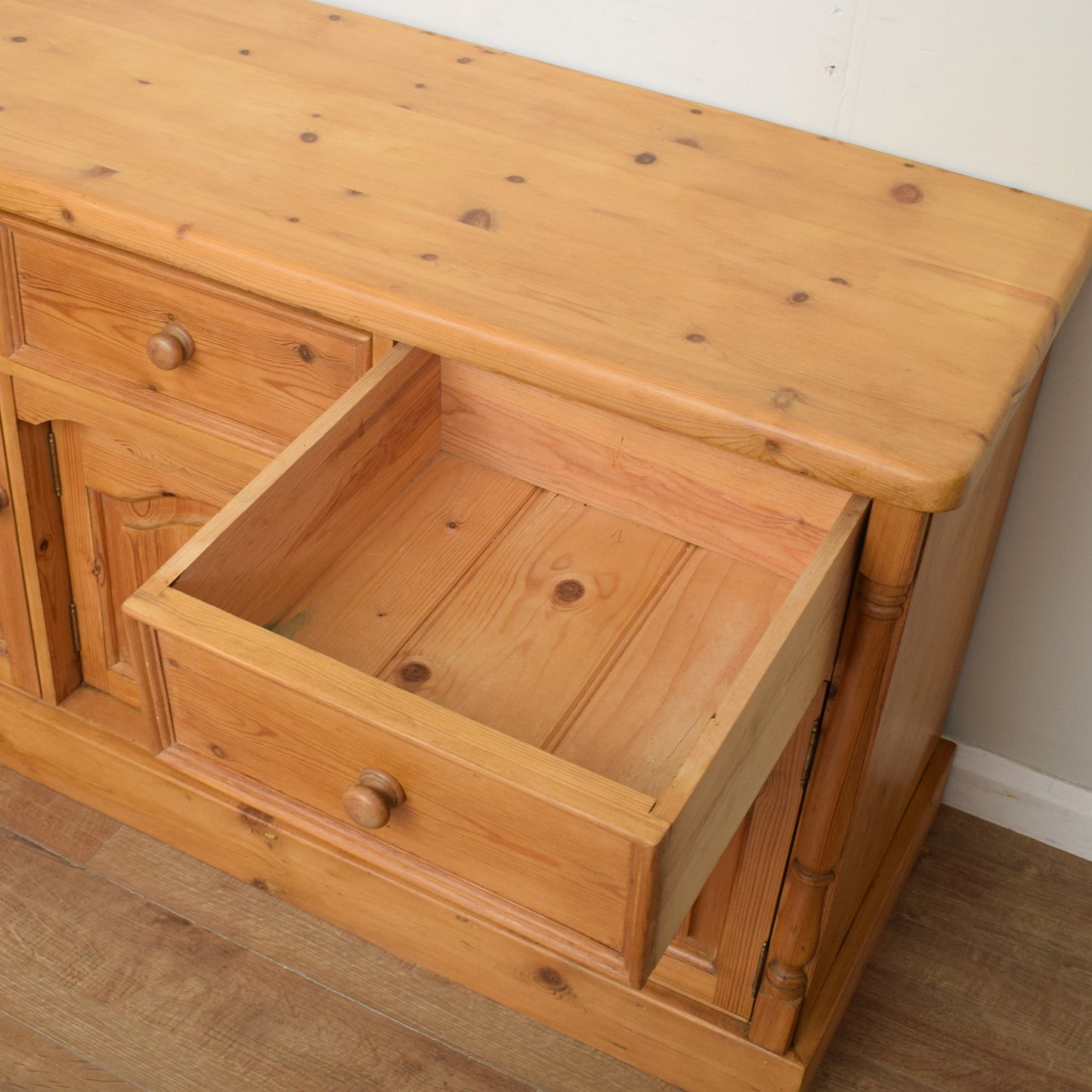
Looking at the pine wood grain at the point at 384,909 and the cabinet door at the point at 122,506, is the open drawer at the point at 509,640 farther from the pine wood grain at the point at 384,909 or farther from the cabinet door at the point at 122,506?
the pine wood grain at the point at 384,909

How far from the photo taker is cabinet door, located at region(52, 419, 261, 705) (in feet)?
4.01

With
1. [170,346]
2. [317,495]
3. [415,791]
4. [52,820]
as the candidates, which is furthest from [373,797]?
[52,820]

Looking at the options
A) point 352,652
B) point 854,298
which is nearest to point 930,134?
point 854,298

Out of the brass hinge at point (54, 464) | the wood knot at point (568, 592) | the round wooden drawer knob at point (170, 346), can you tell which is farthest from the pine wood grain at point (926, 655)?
the brass hinge at point (54, 464)

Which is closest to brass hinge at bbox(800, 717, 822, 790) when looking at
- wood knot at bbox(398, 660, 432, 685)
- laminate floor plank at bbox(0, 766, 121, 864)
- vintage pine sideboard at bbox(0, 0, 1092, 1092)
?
vintage pine sideboard at bbox(0, 0, 1092, 1092)

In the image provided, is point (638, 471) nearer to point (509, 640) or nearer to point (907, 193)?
point (509, 640)

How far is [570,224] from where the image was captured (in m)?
1.10

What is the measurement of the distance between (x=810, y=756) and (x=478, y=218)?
53 centimetres

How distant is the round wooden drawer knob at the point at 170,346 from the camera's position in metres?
1.12

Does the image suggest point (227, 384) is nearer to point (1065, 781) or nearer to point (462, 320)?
point (462, 320)

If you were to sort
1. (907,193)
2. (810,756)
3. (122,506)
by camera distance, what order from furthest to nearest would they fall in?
(122,506) → (907,193) → (810,756)

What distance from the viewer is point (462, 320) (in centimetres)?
98

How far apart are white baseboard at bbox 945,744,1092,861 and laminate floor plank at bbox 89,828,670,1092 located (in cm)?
56

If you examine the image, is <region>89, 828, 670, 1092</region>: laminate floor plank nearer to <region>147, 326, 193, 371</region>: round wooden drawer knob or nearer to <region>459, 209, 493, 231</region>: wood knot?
<region>147, 326, 193, 371</region>: round wooden drawer knob
